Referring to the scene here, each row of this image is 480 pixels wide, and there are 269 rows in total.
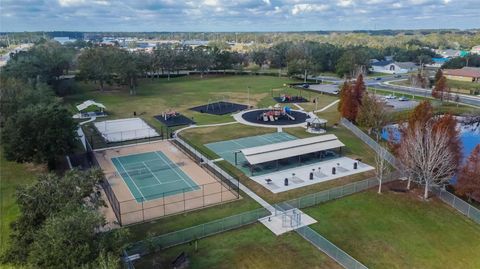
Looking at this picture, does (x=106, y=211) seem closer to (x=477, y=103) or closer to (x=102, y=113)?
(x=102, y=113)

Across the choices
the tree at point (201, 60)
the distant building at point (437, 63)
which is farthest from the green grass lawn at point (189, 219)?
the distant building at point (437, 63)

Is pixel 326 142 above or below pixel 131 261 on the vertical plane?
above

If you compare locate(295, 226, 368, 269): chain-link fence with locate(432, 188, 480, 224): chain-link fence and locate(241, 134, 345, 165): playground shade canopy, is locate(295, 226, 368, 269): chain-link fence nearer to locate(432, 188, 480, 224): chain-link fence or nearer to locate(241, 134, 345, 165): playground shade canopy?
locate(241, 134, 345, 165): playground shade canopy

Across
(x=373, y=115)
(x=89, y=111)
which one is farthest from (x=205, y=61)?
(x=373, y=115)

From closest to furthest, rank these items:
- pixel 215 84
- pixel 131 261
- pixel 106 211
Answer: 1. pixel 131 261
2. pixel 106 211
3. pixel 215 84

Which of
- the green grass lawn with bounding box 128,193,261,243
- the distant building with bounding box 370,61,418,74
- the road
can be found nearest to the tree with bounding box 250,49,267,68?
the road

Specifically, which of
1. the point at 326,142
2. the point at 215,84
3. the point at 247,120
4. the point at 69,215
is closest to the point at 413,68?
the point at 215,84

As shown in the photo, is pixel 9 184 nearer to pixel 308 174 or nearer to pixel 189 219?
pixel 189 219
